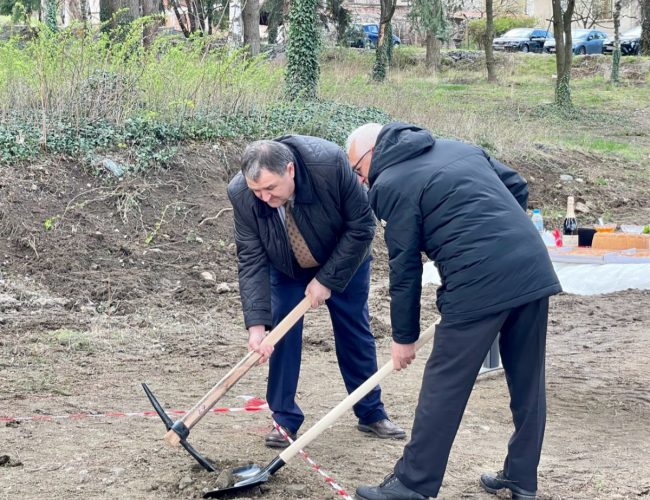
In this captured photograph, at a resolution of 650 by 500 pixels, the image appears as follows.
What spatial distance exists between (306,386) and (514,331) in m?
2.62

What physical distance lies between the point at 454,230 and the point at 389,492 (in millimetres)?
1283

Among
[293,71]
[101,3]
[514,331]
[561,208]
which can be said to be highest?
[101,3]

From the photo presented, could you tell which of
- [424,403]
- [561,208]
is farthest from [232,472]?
[561,208]

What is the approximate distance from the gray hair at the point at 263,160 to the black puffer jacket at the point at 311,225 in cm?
19

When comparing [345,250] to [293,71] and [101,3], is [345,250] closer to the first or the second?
[293,71]

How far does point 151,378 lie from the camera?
680cm

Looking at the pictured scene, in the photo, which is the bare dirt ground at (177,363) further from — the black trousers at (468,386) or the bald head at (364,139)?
the bald head at (364,139)

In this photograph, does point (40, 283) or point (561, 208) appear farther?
point (561, 208)

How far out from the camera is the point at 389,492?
4.40 metres

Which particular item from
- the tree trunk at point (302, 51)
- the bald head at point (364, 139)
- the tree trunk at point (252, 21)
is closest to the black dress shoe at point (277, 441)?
the bald head at point (364, 139)

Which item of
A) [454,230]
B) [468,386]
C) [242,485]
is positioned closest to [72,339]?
[242,485]

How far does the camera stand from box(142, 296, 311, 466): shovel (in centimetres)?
480

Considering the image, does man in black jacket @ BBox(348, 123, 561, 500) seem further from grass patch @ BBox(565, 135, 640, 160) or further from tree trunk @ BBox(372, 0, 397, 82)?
tree trunk @ BBox(372, 0, 397, 82)

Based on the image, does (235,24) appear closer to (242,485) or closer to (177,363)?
(177,363)
